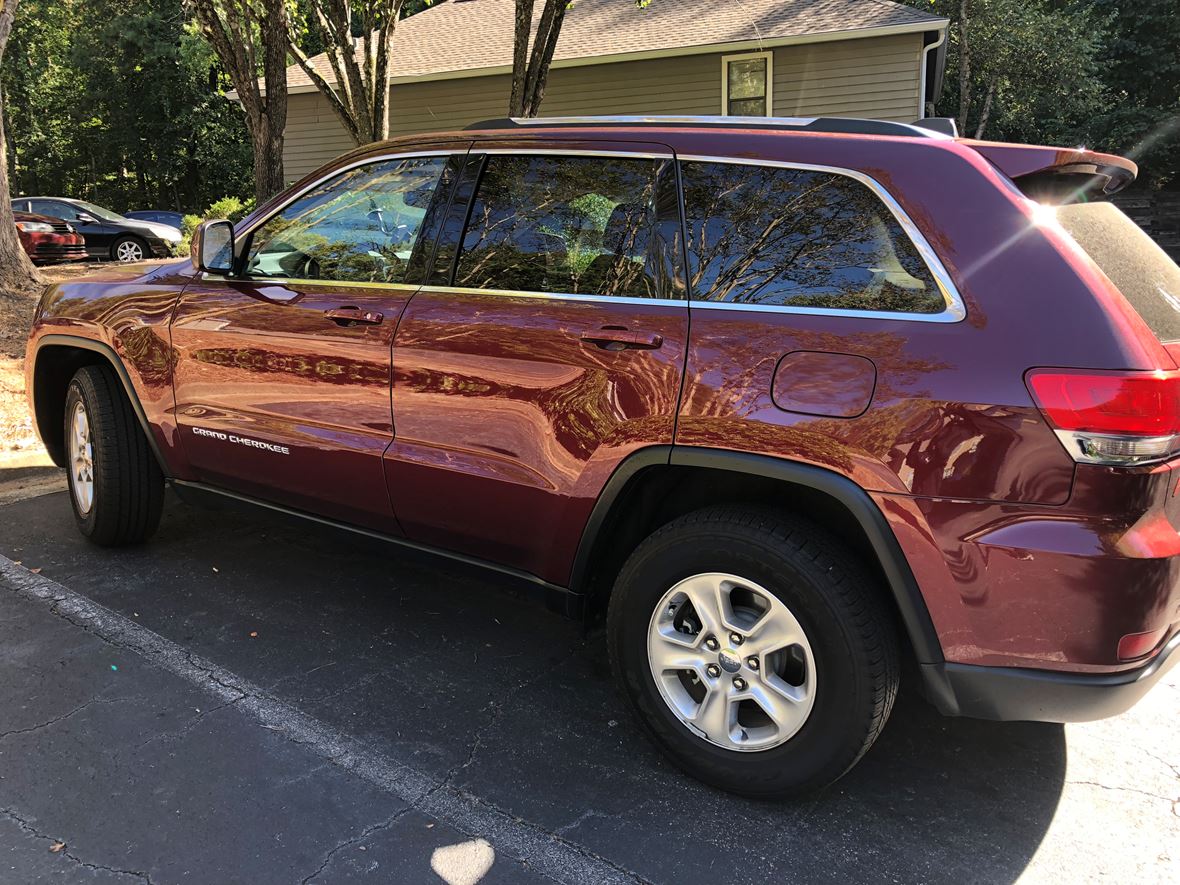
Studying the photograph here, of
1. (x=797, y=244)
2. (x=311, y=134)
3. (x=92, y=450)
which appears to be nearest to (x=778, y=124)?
(x=797, y=244)

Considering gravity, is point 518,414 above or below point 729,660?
above

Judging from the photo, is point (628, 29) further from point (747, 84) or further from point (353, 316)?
point (353, 316)

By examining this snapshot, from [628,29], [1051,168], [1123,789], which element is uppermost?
[628,29]

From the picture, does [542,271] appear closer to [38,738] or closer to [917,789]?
[917,789]

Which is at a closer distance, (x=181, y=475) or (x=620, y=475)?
(x=620, y=475)

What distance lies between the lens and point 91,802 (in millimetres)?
2449

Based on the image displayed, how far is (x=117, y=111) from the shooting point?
30.0 metres

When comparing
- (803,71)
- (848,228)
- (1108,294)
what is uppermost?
(803,71)

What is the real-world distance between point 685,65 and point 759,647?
14.7 meters

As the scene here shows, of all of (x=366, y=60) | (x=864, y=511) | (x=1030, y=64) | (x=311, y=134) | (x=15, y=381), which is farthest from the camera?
(x=1030, y=64)

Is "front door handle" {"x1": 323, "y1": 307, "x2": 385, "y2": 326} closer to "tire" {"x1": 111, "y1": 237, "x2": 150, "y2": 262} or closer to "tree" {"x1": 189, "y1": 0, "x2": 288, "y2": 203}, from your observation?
"tree" {"x1": 189, "y1": 0, "x2": 288, "y2": 203}

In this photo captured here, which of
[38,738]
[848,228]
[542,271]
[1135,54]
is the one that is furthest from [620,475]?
[1135,54]

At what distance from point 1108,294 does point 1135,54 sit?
1005 inches

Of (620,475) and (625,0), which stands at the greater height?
(625,0)
